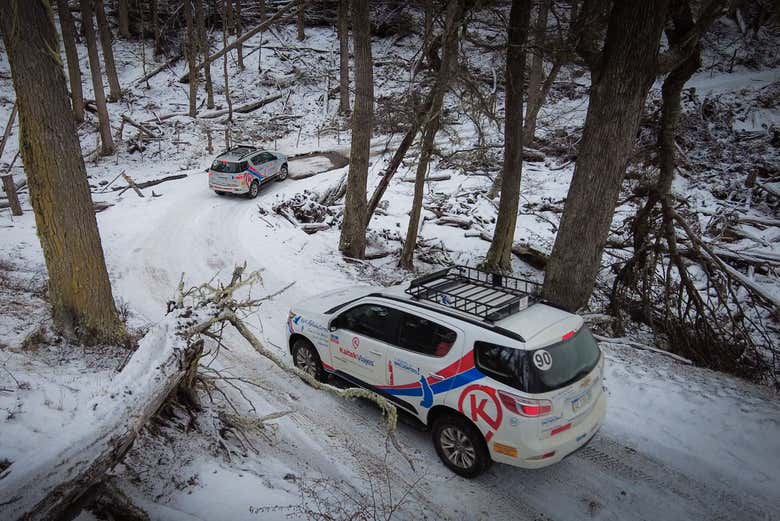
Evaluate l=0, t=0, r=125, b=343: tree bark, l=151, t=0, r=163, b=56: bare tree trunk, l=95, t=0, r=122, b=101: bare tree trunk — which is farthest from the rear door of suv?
A: l=151, t=0, r=163, b=56: bare tree trunk

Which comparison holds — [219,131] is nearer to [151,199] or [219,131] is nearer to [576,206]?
[151,199]

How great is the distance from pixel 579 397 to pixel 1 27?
7938 mm

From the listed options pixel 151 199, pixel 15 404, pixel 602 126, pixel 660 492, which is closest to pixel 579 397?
pixel 660 492

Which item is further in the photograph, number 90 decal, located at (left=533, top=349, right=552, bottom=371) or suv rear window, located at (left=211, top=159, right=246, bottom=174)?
suv rear window, located at (left=211, top=159, right=246, bottom=174)

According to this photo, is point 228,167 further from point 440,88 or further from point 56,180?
point 56,180

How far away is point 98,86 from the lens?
20547mm

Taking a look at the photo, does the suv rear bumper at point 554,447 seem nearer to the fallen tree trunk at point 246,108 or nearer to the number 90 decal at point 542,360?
the number 90 decal at point 542,360

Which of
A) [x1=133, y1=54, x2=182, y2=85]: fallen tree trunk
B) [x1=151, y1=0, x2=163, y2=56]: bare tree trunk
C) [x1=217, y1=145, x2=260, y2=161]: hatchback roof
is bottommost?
[x1=217, y1=145, x2=260, y2=161]: hatchback roof

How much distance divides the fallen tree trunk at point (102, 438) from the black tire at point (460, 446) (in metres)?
2.79

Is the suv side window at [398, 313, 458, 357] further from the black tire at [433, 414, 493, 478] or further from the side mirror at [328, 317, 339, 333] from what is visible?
the side mirror at [328, 317, 339, 333]

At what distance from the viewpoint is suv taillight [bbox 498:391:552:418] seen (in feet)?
15.0

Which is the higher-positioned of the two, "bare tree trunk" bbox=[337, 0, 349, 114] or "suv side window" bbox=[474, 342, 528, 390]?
"bare tree trunk" bbox=[337, 0, 349, 114]

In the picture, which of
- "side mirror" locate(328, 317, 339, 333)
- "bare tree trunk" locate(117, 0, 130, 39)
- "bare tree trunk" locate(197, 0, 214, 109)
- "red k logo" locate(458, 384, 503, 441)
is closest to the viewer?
"red k logo" locate(458, 384, 503, 441)

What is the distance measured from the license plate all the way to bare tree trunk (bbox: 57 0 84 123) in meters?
22.0
